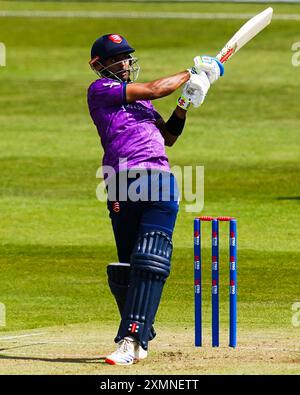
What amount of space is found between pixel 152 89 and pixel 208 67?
45 cm

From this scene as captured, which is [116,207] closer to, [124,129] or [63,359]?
[124,129]

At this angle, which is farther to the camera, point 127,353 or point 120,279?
point 120,279

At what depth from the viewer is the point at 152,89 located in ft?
28.3

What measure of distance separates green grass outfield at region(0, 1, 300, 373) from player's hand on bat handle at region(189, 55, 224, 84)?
219 cm

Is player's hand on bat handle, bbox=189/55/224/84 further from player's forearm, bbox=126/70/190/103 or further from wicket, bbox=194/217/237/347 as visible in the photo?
wicket, bbox=194/217/237/347

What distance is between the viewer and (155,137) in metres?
8.80

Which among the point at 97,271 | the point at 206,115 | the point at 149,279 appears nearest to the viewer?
the point at 149,279

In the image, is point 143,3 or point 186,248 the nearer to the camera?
point 186,248

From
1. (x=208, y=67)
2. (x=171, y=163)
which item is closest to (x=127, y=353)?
(x=208, y=67)

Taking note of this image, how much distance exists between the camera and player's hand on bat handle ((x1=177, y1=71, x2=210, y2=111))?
8.77 m

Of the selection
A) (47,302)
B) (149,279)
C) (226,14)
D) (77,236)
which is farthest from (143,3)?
(149,279)
